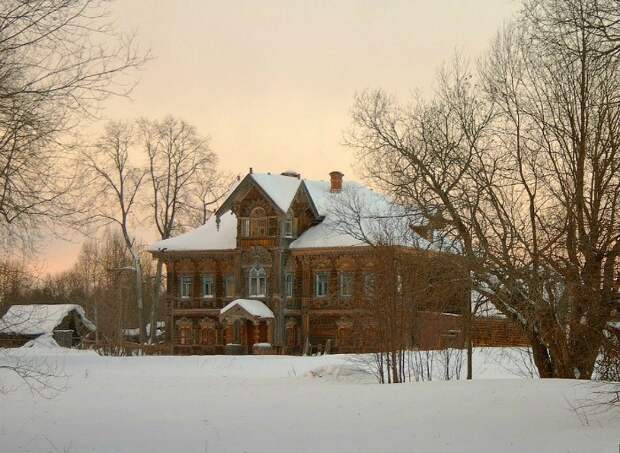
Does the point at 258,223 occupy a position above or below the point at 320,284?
above

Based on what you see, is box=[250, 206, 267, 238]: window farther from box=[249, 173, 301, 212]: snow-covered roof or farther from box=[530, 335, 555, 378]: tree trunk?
box=[530, 335, 555, 378]: tree trunk

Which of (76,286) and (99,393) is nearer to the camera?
(99,393)

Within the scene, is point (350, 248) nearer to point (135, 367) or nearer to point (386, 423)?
point (135, 367)

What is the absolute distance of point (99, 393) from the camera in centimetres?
2677

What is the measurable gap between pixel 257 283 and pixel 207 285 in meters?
3.58

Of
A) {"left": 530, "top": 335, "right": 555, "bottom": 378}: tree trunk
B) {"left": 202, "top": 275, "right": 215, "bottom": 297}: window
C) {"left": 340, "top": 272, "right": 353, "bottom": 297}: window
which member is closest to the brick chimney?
{"left": 340, "top": 272, "right": 353, "bottom": 297}: window

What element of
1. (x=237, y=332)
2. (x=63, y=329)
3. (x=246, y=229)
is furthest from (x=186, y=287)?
(x=63, y=329)

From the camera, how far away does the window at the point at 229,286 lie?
53062 mm

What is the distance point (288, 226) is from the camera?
5134 cm

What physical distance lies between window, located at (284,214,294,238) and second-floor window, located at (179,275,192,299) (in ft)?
22.5

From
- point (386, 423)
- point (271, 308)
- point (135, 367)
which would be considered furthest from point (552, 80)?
point (271, 308)

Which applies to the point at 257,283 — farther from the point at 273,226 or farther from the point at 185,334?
the point at 185,334

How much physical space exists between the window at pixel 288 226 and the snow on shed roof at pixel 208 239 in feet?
10.3

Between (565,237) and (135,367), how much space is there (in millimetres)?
20110
